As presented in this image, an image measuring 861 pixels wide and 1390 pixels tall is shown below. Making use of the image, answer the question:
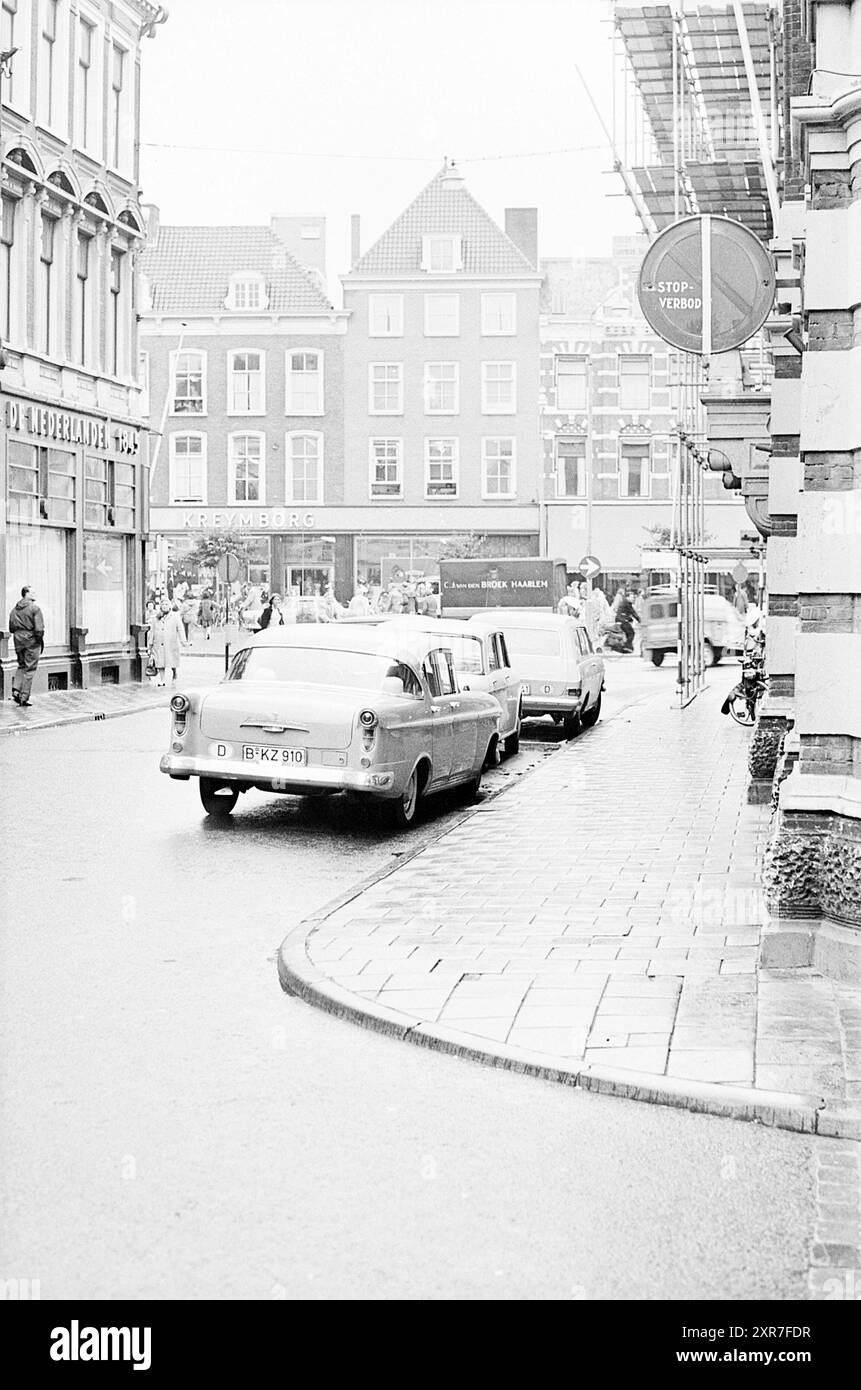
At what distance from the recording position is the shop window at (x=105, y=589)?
29.9m

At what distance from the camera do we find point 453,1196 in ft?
15.3

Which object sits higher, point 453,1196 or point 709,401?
point 709,401

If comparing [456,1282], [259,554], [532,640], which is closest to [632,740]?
[532,640]

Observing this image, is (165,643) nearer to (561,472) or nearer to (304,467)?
(304,467)

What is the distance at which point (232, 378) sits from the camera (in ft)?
207

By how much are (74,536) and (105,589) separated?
1.79m

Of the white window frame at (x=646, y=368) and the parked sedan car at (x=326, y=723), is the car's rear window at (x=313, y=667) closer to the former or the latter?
the parked sedan car at (x=326, y=723)

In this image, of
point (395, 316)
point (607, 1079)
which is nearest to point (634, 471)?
point (395, 316)

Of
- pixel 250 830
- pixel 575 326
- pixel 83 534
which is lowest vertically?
pixel 250 830

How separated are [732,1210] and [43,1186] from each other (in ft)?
6.23

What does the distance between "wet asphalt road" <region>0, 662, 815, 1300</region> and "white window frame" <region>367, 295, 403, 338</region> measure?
5658cm

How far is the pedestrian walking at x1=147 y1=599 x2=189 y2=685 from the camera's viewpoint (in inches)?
1259

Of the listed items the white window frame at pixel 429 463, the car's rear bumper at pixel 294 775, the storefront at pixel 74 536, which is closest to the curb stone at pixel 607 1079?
the car's rear bumper at pixel 294 775
